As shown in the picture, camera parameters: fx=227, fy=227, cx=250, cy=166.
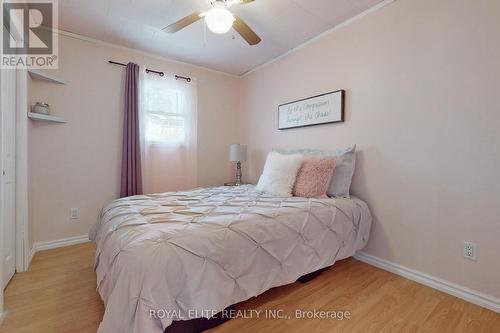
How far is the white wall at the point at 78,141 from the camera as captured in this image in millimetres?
2508

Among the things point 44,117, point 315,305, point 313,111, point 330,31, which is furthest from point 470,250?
point 44,117

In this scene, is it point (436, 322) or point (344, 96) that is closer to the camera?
point (436, 322)

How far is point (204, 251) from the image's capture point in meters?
1.19

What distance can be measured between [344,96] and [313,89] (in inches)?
17.4

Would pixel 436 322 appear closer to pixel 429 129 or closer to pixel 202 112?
pixel 429 129

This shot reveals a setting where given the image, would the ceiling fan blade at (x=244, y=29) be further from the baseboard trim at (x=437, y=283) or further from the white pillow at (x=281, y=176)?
the baseboard trim at (x=437, y=283)

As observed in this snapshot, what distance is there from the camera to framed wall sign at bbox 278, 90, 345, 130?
2.47 m

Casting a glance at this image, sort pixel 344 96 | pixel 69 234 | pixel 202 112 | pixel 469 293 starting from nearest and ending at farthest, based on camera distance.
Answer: pixel 469 293
pixel 344 96
pixel 69 234
pixel 202 112

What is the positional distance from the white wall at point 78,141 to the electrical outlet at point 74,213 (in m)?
0.04

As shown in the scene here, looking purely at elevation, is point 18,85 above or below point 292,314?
above

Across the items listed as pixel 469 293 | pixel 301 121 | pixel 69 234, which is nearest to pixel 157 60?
pixel 301 121

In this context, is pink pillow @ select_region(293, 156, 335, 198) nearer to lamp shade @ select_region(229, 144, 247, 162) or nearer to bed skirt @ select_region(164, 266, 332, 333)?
bed skirt @ select_region(164, 266, 332, 333)

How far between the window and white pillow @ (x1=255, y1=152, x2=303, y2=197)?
63.1 inches

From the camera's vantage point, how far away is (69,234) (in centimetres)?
267
